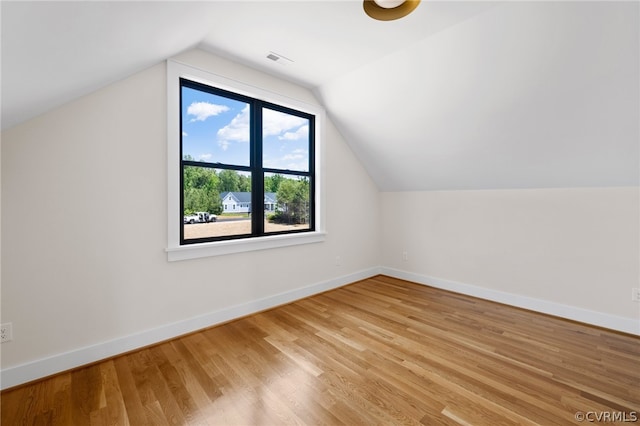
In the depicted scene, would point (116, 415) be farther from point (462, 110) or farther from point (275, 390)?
point (462, 110)

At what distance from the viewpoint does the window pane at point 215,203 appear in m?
2.66

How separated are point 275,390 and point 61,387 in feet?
4.62

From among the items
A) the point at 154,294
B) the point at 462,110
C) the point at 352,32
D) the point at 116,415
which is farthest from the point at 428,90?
the point at 116,415

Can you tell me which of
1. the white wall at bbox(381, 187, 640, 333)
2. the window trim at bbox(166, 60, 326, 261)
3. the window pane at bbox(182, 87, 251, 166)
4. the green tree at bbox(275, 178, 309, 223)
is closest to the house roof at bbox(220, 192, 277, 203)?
the green tree at bbox(275, 178, 309, 223)

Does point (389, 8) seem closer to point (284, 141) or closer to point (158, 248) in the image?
point (284, 141)

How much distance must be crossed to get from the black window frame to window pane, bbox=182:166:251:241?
41 mm

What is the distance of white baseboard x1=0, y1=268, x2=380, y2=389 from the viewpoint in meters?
1.84

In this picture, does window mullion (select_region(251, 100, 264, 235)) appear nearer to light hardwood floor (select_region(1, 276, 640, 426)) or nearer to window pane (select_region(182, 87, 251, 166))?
window pane (select_region(182, 87, 251, 166))

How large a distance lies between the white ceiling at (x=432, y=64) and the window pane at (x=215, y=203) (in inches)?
40.0

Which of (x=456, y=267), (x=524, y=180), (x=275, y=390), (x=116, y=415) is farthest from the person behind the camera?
(x=456, y=267)

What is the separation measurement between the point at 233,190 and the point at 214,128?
2.14ft

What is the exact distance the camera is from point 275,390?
5.89 feet

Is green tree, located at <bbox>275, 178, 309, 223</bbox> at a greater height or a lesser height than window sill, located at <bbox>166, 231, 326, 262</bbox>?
greater

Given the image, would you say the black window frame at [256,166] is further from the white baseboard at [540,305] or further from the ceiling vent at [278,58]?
the white baseboard at [540,305]
